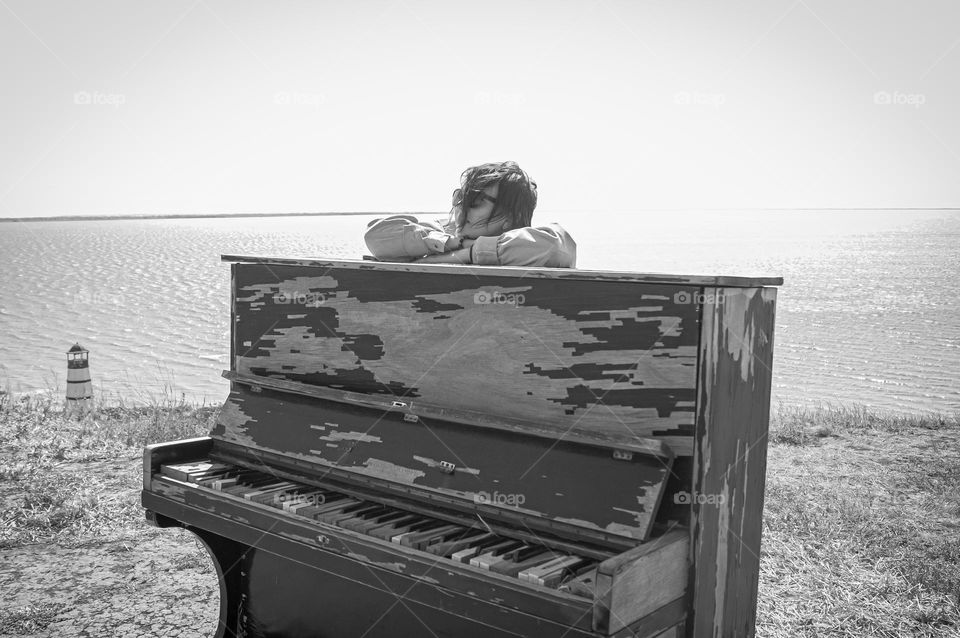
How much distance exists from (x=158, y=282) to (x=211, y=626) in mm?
38277

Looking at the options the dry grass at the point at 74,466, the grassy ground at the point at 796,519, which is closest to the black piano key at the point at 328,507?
the grassy ground at the point at 796,519

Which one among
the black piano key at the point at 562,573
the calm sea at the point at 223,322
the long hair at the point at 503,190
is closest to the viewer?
the black piano key at the point at 562,573

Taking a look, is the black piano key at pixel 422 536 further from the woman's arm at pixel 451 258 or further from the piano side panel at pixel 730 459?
the woman's arm at pixel 451 258

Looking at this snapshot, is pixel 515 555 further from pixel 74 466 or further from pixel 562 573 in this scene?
pixel 74 466

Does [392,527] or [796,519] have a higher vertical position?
[392,527]

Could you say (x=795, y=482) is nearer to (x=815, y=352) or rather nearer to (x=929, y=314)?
(x=815, y=352)

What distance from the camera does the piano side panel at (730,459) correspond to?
2.47m

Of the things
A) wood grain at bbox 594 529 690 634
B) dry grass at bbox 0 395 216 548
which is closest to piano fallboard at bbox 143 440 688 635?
wood grain at bbox 594 529 690 634

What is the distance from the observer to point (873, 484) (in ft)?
20.9

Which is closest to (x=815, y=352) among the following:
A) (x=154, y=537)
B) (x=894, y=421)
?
(x=894, y=421)

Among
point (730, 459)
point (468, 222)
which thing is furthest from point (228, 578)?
point (730, 459)

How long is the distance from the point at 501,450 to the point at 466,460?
13 cm

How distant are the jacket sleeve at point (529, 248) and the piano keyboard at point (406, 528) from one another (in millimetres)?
915

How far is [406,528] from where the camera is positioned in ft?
8.86
